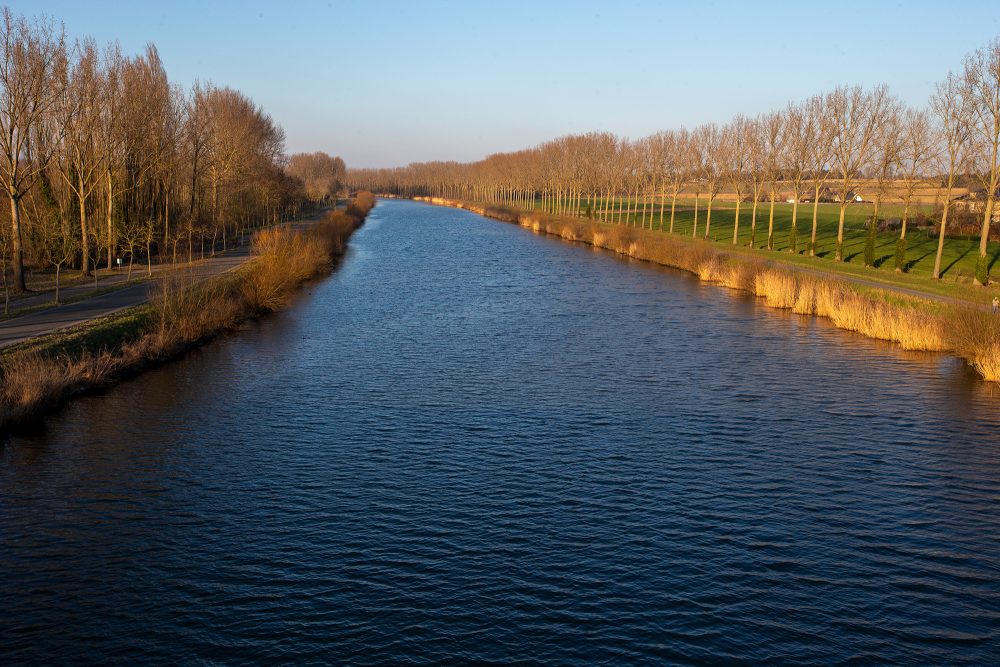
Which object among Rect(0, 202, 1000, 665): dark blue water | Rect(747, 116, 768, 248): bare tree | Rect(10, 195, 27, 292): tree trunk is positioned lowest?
Rect(0, 202, 1000, 665): dark blue water

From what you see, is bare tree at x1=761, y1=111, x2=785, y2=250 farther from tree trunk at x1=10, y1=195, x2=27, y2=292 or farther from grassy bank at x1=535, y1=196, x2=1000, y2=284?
tree trunk at x1=10, y1=195, x2=27, y2=292

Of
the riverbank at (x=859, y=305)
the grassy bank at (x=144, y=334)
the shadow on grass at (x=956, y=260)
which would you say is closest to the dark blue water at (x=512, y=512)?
the grassy bank at (x=144, y=334)

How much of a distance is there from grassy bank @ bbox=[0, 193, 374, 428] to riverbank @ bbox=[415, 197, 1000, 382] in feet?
70.7

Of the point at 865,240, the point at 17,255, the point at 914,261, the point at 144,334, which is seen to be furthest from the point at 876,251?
the point at 17,255

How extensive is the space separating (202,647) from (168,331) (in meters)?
16.3

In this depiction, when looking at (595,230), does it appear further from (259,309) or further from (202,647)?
(202,647)

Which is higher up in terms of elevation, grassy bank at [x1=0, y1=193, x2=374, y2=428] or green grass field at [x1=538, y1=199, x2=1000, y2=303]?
green grass field at [x1=538, y1=199, x2=1000, y2=303]

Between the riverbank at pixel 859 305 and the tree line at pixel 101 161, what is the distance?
24.8 metres

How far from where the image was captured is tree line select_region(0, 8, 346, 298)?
2780cm

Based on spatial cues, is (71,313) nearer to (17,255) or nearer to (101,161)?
(17,255)

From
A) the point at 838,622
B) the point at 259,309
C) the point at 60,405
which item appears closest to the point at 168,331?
the point at 60,405

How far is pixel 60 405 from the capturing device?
17.7m

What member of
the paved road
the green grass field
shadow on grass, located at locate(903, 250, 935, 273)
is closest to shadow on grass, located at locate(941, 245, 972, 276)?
the green grass field

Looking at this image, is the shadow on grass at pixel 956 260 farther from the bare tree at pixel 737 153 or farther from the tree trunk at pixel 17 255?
the tree trunk at pixel 17 255
